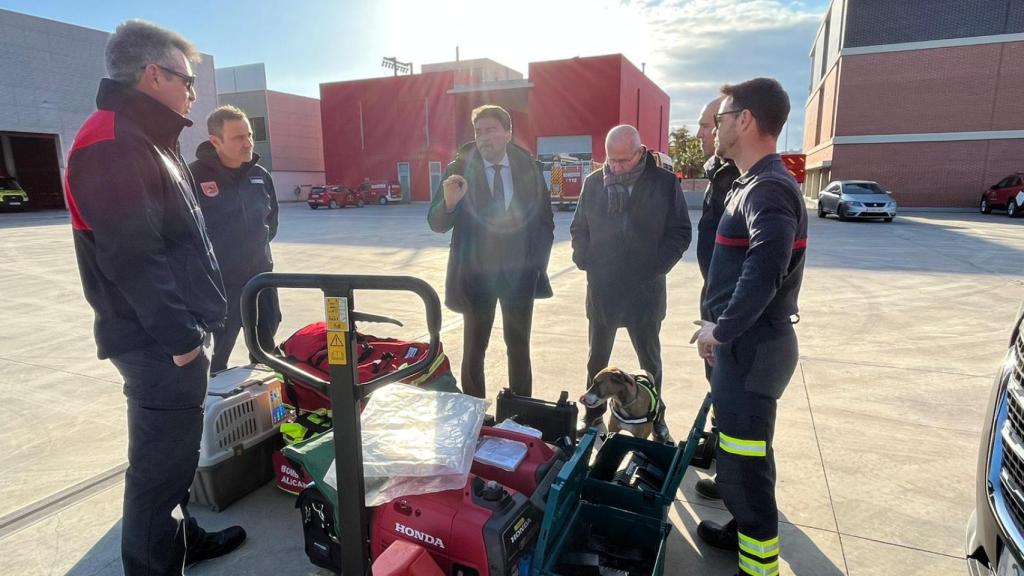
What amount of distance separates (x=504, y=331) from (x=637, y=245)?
3.13ft

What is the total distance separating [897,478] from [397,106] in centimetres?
3387

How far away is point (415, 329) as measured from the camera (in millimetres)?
5711

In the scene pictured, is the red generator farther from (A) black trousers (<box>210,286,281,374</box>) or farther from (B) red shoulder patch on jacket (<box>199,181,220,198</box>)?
(B) red shoulder patch on jacket (<box>199,181,220,198</box>)

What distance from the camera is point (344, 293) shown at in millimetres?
1429

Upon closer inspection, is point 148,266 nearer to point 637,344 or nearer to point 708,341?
point 708,341

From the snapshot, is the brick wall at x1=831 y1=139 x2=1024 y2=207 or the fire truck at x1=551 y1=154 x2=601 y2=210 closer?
the fire truck at x1=551 y1=154 x2=601 y2=210

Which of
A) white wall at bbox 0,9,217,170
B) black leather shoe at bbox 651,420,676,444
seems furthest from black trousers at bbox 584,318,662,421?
white wall at bbox 0,9,217,170

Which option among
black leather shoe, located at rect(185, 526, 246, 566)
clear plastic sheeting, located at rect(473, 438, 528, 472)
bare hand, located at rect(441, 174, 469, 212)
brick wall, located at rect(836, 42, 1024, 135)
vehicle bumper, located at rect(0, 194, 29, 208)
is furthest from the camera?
vehicle bumper, located at rect(0, 194, 29, 208)

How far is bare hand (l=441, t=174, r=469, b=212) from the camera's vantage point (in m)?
2.94

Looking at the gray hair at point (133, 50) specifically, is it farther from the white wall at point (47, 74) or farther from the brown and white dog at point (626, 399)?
the white wall at point (47, 74)

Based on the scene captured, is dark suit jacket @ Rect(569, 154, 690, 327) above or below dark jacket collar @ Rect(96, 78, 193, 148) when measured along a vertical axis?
below

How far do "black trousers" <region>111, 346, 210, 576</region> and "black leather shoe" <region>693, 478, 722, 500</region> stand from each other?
2265mm

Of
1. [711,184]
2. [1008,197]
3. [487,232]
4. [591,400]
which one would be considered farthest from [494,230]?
[1008,197]

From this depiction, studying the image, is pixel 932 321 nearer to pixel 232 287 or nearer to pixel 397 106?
pixel 232 287
